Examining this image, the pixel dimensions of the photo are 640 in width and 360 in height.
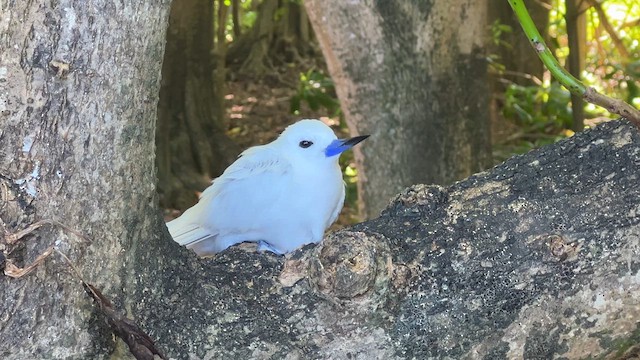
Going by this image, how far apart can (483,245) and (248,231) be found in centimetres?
55

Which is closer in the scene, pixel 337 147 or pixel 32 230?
pixel 32 230

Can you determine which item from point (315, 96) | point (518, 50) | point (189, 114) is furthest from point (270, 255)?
point (518, 50)

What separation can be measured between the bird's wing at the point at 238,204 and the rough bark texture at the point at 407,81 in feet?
3.11

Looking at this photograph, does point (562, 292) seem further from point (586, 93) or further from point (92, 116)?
point (92, 116)

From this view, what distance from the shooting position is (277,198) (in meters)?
1.55

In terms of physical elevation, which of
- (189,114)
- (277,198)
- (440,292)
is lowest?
(440,292)

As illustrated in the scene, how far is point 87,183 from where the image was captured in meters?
1.02

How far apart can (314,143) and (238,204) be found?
0.65 ft

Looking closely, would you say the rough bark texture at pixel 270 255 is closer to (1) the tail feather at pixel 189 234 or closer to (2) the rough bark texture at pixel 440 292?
(2) the rough bark texture at pixel 440 292

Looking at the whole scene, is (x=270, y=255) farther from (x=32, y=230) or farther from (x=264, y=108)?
(x=264, y=108)

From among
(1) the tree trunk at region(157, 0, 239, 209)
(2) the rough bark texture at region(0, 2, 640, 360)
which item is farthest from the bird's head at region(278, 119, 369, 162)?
(1) the tree trunk at region(157, 0, 239, 209)

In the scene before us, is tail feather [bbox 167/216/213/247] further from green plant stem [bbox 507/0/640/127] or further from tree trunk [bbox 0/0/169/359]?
green plant stem [bbox 507/0/640/127]

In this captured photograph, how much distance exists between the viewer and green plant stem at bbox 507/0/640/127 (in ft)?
3.79

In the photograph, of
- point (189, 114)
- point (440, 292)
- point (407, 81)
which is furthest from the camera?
point (189, 114)
